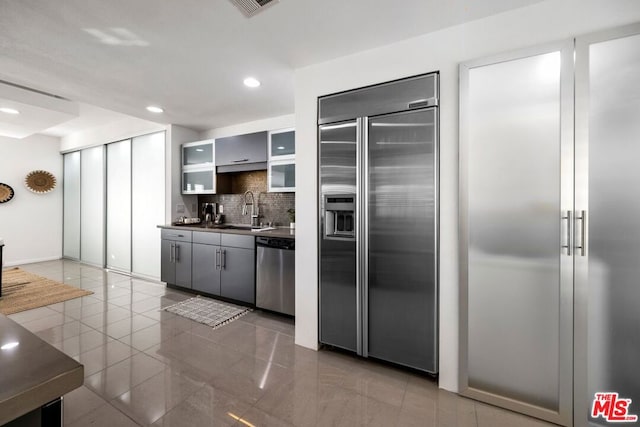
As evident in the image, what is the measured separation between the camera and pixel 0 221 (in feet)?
17.9

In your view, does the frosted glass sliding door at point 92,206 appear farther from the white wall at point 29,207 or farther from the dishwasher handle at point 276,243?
the dishwasher handle at point 276,243

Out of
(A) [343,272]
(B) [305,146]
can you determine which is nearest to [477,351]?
(A) [343,272]

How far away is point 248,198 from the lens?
14.6ft

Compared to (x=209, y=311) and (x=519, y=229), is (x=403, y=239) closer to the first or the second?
(x=519, y=229)

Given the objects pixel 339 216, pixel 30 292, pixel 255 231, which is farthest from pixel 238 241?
pixel 30 292

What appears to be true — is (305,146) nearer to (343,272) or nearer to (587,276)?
(343,272)

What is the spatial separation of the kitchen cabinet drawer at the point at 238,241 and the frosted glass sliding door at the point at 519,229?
2.38 meters

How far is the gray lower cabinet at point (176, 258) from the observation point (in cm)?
403

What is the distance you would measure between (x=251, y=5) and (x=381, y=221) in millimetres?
1708

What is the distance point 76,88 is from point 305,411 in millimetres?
3979

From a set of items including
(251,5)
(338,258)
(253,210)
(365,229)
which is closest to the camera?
(251,5)

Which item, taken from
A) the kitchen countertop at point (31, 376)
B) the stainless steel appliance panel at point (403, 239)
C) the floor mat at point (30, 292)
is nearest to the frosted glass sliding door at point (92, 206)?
the floor mat at point (30, 292)

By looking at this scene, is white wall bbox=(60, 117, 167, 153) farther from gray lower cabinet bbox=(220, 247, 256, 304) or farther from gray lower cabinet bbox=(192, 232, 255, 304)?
gray lower cabinet bbox=(220, 247, 256, 304)

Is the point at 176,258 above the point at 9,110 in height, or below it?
below
